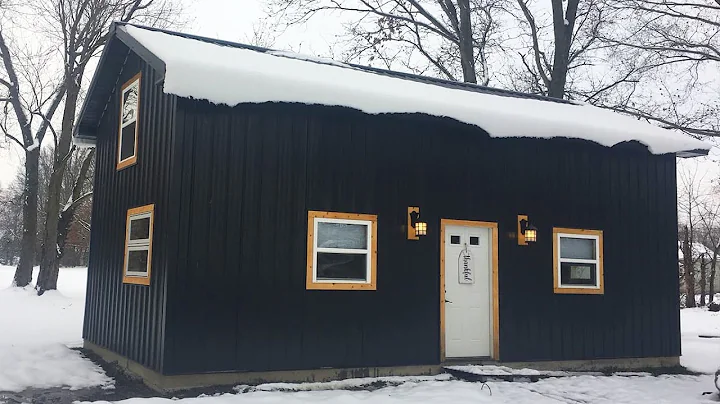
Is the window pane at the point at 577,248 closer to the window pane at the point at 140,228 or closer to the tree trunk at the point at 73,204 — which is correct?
the window pane at the point at 140,228

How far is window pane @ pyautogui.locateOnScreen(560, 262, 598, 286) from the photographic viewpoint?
31.3 ft

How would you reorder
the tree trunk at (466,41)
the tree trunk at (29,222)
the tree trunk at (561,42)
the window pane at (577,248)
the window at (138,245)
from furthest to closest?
the tree trunk at (466,41) → the tree trunk at (561,42) → the tree trunk at (29,222) → the window pane at (577,248) → the window at (138,245)

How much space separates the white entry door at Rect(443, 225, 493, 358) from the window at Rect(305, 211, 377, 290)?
48.8 inches

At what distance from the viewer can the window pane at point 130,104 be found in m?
9.05

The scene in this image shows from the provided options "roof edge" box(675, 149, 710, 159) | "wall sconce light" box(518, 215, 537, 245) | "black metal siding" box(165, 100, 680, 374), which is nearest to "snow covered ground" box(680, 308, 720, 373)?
"black metal siding" box(165, 100, 680, 374)

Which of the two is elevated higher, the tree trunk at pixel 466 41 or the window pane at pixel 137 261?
the tree trunk at pixel 466 41

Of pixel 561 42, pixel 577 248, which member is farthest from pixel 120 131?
pixel 561 42

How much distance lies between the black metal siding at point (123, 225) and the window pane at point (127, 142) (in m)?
0.27

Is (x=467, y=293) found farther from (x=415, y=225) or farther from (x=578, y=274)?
(x=578, y=274)

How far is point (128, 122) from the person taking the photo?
924 centimetres

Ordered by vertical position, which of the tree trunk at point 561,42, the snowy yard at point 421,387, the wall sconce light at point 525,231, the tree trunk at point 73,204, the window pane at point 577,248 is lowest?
the snowy yard at point 421,387

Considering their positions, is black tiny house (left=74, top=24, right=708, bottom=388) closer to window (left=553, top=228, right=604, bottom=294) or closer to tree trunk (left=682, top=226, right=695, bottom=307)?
window (left=553, top=228, right=604, bottom=294)

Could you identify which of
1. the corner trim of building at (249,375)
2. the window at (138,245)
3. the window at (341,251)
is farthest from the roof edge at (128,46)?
the corner trim of building at (249,375)

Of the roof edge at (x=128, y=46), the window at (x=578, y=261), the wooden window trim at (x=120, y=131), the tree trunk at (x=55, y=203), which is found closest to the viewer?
the roof edge at (x=128, y=46)
